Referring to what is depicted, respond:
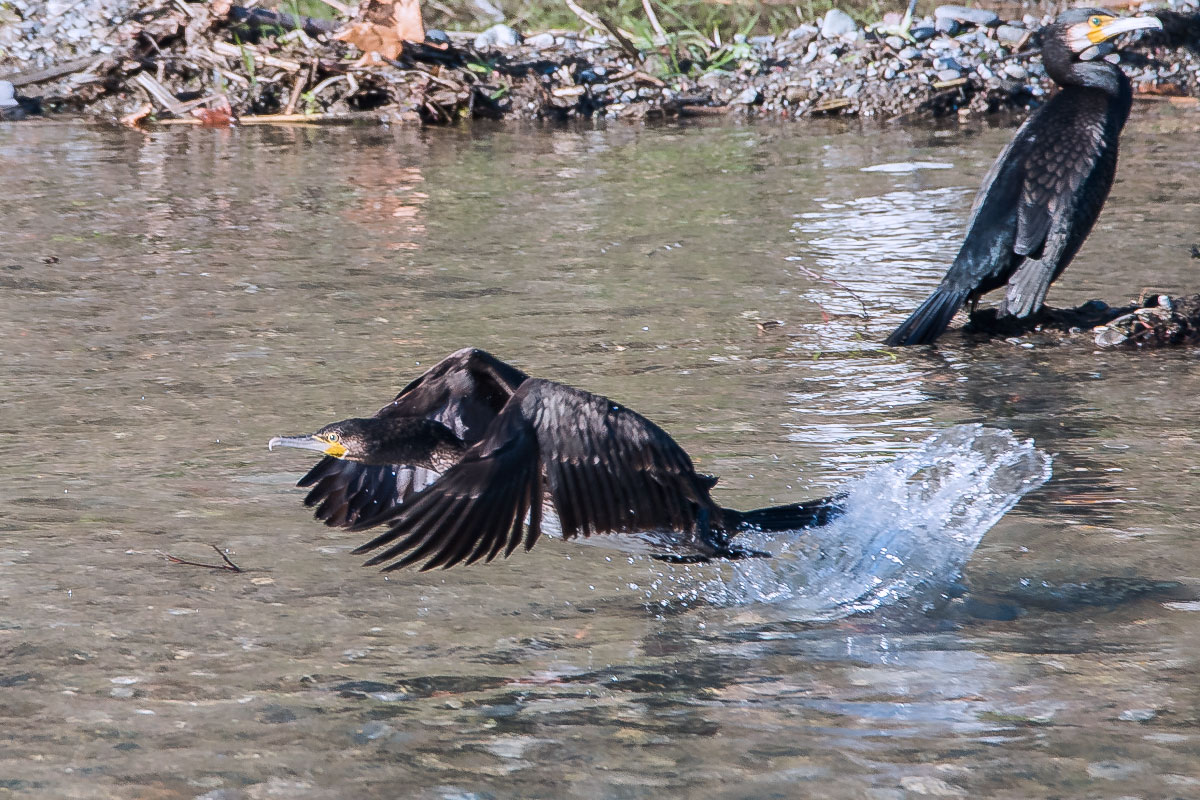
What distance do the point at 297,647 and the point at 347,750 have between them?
21.5 inches

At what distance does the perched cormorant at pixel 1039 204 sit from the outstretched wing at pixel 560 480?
260 cm

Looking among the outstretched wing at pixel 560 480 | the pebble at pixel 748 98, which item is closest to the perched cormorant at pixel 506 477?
the outstretched wing at pixel 560 480

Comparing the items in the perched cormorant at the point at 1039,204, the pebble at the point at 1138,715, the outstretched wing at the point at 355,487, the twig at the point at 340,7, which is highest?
the twig at the point at 340,7

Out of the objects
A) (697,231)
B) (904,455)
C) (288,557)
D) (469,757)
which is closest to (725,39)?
(697,231)

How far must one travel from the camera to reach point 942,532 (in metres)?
3.87

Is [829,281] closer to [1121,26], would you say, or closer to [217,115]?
[1121,26]

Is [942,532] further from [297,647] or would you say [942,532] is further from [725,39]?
[725,39]

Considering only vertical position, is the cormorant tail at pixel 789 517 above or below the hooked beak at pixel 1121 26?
below

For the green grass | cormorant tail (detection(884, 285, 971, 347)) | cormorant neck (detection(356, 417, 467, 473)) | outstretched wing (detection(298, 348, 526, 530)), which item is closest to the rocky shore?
the green grass

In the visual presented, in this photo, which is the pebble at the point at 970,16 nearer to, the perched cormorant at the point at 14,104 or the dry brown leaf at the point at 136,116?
the dry brown leaf at the point at 136,116

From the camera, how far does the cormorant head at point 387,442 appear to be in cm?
365

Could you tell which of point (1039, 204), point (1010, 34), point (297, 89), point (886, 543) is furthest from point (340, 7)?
point (886, 543)

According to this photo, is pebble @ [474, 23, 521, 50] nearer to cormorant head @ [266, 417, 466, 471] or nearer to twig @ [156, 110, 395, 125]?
twig @ [156, 110, 395, 125]

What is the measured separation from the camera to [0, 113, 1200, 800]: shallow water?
270 centimetres
